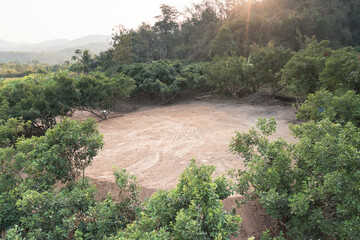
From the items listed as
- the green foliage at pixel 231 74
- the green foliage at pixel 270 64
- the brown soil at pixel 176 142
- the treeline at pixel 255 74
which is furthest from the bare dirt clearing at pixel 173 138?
the green foliage at pixel 270 64

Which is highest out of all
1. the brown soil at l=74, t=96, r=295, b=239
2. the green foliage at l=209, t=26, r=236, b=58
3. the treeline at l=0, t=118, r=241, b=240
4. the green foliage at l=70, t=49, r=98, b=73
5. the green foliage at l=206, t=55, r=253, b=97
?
the green foliage at l=209, t=26, r=236, b=58

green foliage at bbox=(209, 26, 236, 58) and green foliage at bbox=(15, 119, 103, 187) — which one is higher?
green foliage at bbox=(209, 26, 236, 58)

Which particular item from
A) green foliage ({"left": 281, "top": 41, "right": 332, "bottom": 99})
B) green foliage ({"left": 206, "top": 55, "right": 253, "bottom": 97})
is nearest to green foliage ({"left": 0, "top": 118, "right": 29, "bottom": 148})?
green foliage ({"left": 281, "top": 41, "right": 332, "bottom": 99})

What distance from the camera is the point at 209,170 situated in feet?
14.4

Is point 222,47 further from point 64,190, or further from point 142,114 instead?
point 64,190

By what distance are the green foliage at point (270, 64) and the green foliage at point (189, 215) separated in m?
17.3

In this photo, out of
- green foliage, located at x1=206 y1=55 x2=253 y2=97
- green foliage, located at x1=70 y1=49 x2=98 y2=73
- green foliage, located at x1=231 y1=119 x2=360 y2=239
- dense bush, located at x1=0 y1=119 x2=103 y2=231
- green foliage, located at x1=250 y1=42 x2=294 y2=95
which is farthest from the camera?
green foliage, located at x1=70 y1=49 x2=98 y2=73

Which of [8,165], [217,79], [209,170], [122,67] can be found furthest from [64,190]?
[122,67]

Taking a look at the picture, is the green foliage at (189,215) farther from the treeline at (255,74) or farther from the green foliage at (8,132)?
the treeline at (255,74)

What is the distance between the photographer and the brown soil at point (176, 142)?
8453mm

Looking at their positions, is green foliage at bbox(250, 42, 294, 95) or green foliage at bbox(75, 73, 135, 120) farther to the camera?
green foliage at bbox(250, 42, 294, 95)

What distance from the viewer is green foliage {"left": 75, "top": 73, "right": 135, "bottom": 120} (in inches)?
643

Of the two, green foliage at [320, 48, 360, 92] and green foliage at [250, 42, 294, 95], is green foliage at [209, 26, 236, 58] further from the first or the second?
green foliage at [320, 48, 360, 92]

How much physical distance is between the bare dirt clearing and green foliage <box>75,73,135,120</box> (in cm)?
166
